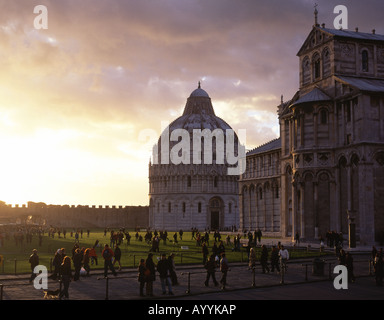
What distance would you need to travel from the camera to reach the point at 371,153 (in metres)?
42.8

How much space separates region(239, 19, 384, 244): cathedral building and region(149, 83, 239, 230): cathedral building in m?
62.8

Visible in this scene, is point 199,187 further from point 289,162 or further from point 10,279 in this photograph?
point 10,279

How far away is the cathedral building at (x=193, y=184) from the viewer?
374 ft

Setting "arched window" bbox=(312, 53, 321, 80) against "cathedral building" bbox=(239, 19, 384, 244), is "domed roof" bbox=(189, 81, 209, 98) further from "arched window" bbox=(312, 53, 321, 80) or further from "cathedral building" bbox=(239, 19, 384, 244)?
"arched window" bbox=(312, 53, 321, 80)

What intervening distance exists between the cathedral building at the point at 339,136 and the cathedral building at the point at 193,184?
62778 millimetres

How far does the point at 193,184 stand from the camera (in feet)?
377

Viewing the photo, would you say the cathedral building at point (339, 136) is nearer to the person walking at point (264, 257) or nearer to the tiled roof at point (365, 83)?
the tiled roof at point (365, 83)

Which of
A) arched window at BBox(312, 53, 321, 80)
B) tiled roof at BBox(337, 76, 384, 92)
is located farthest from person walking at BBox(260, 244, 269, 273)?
arched window at BBox(312, 53, 321, 80)

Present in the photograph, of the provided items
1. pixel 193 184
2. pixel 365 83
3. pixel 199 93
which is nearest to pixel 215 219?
pixel 193 184
